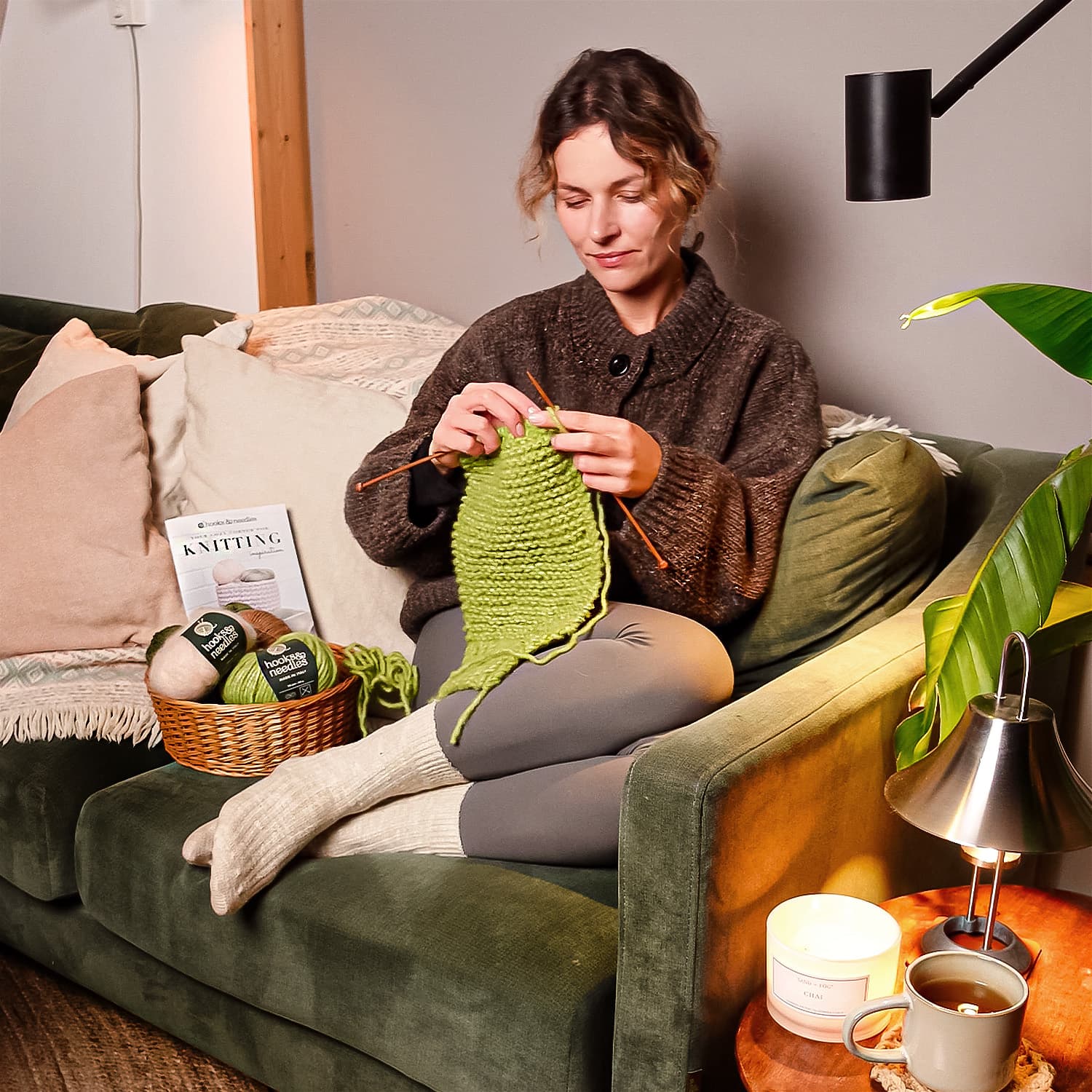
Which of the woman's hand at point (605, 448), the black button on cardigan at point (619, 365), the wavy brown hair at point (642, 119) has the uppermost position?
the wavy brown hair at point (642, 119)

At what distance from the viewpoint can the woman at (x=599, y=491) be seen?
4.18ft

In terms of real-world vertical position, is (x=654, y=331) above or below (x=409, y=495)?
above

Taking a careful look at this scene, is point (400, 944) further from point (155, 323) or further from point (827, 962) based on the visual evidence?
point (155, 323)

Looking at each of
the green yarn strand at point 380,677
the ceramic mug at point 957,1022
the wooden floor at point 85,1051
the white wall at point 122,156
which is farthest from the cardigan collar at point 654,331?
the white wall at point 122,156

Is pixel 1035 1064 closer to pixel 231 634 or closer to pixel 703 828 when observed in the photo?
pixel 703 828

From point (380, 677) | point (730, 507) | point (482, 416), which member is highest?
point (482, 416)

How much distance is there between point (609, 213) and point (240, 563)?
70cm

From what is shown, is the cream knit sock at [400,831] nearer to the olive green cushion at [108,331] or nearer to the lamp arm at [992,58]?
the lamp arm at [992,58]

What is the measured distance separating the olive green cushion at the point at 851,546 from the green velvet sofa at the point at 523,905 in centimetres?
2

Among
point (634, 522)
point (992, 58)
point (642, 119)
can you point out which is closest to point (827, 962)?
point (634, 522)

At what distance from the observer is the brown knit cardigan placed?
1.37 meters

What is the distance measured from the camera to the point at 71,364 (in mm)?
1965

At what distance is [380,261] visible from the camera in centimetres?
241

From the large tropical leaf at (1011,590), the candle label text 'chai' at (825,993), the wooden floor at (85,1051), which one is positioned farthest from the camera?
the wooden floor at (85,1051)
